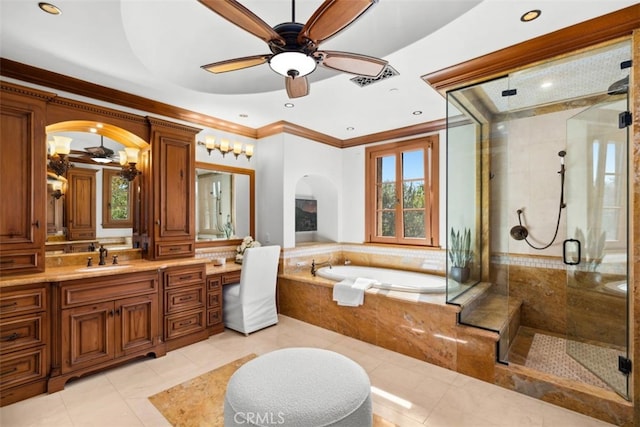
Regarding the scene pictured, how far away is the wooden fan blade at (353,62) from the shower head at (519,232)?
2839 millimetres

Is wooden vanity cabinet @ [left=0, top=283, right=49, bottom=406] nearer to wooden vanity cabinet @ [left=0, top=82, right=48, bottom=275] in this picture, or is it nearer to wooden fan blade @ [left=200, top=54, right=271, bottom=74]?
wooden vanity cabinet @ [left=0, top=82, right=48, bottom=275]

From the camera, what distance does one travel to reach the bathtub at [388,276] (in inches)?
144

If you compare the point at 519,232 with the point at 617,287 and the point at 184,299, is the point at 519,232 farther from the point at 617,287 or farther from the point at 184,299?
the point at 184,299

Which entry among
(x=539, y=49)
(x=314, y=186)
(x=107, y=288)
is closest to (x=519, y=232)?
(x=539, y=49)

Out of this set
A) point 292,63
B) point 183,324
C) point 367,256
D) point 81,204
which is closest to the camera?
point 292,63

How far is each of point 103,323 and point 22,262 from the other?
2.55 ft

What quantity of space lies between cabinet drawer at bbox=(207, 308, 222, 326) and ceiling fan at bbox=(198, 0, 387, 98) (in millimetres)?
2632

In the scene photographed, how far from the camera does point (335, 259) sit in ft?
16.0

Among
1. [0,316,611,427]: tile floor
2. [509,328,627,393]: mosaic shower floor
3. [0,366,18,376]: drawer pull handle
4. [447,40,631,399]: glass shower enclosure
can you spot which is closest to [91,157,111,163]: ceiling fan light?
[0,366,18,376]: drawer pull handle

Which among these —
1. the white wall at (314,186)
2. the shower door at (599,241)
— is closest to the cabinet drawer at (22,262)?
the white wall at (314,186)

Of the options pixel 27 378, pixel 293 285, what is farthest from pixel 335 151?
pixel 27 378

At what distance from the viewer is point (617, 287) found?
2342 mm

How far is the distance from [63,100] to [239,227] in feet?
7.60

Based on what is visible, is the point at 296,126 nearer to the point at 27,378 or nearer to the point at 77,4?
the point at 77,4
